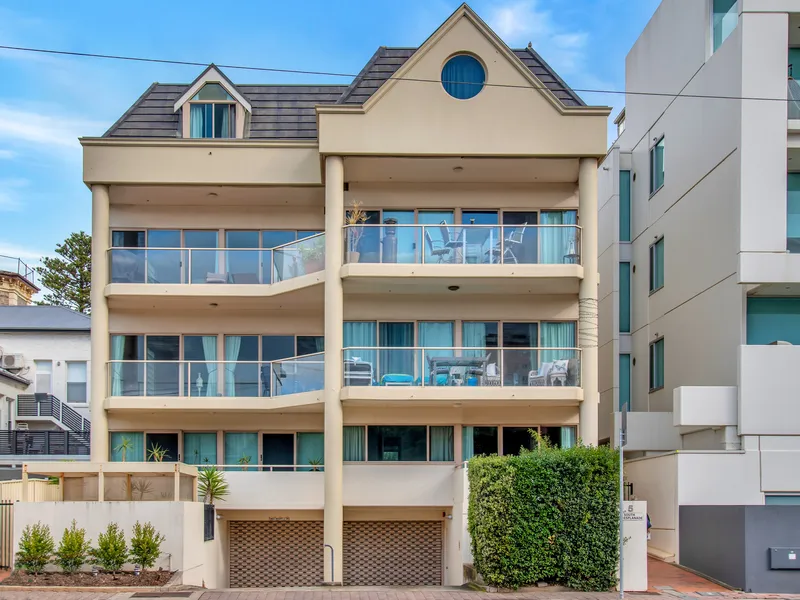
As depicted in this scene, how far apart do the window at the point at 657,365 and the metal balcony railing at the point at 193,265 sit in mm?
11838

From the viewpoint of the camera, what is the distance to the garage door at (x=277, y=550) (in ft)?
82.7

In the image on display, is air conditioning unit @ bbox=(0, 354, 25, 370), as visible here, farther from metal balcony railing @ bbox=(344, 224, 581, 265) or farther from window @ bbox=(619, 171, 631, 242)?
window @ bbox=(619, 171, 631, 242)

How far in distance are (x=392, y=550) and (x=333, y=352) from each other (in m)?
5.66

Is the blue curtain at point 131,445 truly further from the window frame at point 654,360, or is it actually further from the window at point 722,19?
the window at point 722,19

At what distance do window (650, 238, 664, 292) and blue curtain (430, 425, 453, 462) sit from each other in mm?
8242

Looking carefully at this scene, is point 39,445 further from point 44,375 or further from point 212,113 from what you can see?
point 212,113

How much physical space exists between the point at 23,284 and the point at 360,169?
32.7 m

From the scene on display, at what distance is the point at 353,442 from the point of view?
25375 mm

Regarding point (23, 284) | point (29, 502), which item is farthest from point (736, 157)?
point (23, 284)

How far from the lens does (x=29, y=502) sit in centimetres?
1936

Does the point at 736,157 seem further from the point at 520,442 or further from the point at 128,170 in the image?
the point at 128,170

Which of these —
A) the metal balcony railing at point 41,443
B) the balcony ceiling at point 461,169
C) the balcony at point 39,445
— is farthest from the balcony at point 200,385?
the metal balcony railing at point 41,443

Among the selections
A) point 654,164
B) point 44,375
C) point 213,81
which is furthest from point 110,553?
point 654,164

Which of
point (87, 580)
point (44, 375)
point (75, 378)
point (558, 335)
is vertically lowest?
point (87, 580)
